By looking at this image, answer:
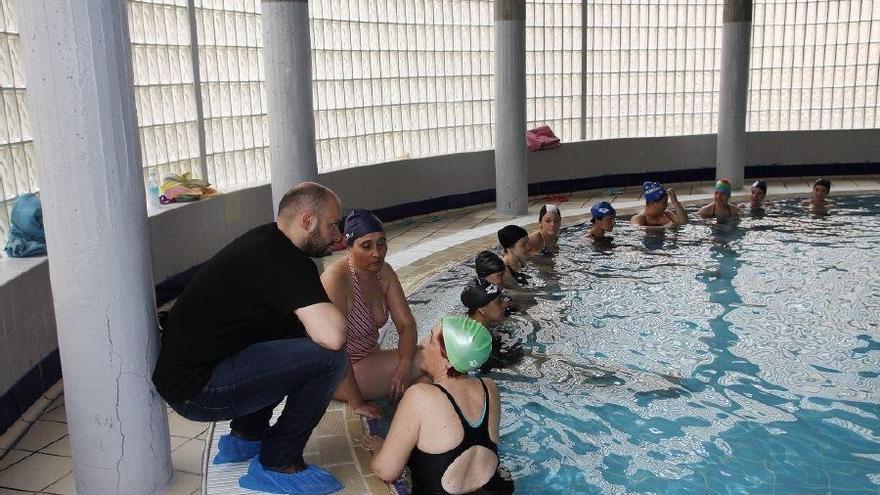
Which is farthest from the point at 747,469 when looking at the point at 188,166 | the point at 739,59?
the point at 739,59

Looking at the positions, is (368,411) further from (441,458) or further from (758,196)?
(758,196)

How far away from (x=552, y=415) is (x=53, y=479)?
2940mm

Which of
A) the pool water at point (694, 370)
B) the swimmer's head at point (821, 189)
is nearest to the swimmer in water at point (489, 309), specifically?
the pool water at point (694, 370)

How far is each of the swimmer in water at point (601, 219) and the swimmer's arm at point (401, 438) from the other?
679 cm

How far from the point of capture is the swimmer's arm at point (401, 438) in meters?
3.79

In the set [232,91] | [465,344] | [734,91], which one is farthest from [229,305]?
[734,91]

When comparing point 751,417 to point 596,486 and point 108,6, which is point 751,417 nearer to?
point 596,486

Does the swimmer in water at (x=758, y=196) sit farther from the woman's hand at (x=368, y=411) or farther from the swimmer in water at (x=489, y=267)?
the woman's hand at (x=368, y=411)

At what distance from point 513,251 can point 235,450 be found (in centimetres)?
447

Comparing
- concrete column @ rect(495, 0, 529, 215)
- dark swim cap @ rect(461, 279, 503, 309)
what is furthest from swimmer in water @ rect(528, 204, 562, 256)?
dark swim cap @ rect(461, 279, 503, 309)

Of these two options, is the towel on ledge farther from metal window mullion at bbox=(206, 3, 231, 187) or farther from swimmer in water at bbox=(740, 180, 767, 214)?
swimmer in water at bbox=(740, 180, 767, 214)

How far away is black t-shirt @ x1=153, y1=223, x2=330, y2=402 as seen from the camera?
11.9ft

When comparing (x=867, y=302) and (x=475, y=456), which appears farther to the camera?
(x=867, y=302)

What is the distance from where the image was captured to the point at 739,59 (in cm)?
1423
